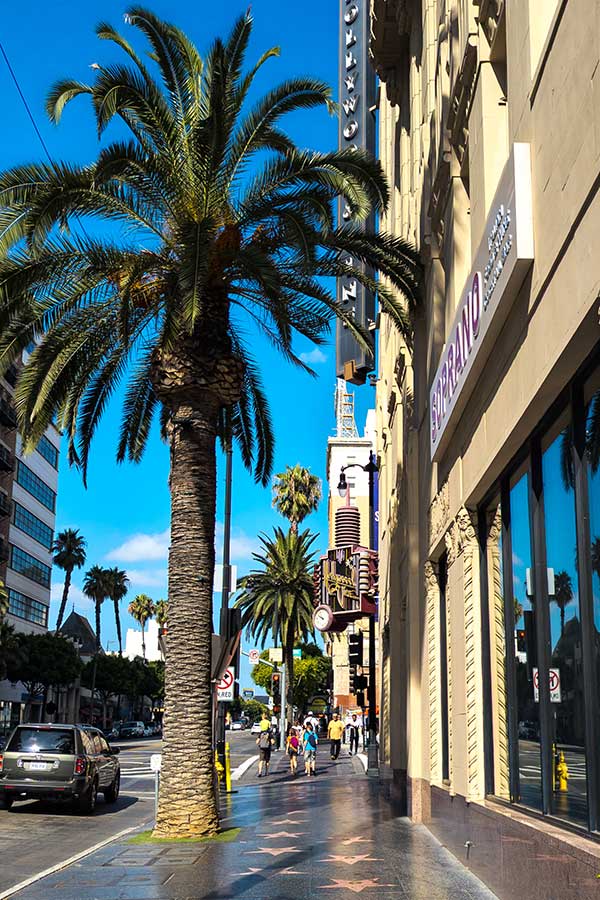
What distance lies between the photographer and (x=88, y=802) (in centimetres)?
2031

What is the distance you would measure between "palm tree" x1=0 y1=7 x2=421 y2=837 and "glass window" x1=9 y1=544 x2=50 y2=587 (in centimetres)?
6370

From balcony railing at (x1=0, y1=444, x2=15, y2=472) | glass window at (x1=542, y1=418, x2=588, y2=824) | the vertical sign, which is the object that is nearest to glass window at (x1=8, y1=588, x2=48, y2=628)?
balcony railing at (x1=0, y1=444, x2=15, y2=472)

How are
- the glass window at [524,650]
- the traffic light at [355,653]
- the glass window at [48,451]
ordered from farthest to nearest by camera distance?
the glass window at [48,451] < the traffic light at [355,653] < the glass window at [524,650]

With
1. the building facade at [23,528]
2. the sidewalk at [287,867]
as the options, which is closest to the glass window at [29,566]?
the building facade at [23,528]

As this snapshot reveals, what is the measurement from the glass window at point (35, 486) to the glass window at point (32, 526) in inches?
68.5

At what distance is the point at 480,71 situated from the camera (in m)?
11.2

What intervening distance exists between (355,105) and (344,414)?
5868 centimetres

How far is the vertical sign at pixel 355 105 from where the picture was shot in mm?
51531

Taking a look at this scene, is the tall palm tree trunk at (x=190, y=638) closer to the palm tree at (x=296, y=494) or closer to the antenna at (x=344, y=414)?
the palm tree at (x=296, y=494)

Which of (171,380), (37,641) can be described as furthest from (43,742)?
(37,641)

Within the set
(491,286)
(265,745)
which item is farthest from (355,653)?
(491,286)

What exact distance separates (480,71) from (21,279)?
7.74m

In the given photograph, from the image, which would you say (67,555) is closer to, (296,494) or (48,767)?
(296,494)

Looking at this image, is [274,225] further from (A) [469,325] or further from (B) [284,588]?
(B) [284,588]
